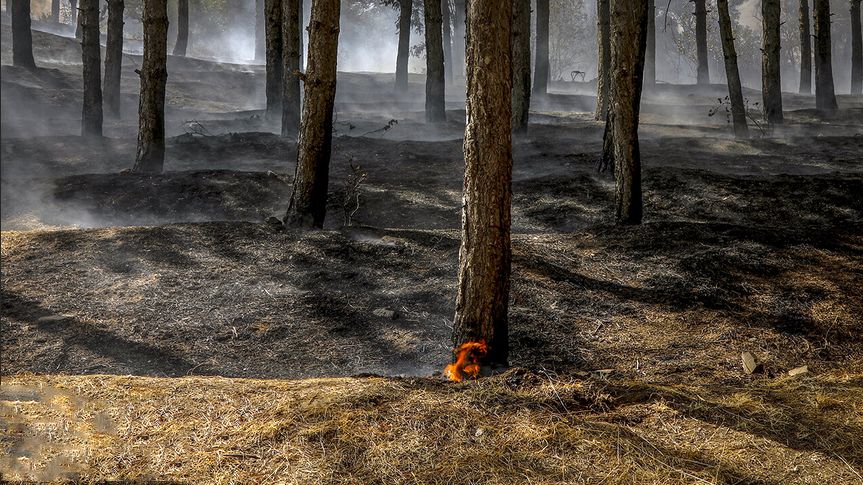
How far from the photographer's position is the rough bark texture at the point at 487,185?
551 centimetres

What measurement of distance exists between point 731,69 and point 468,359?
1398 centimetres

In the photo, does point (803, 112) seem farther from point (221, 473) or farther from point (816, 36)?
point (221, 473)

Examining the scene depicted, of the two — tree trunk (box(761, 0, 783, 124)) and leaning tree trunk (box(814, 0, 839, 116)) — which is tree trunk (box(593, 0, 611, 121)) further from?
leaning tree trunk (box(814, 0, 839, 116))

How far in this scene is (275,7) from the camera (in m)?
17.4

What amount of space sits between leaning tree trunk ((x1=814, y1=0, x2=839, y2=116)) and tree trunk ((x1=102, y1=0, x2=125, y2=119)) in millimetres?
18028

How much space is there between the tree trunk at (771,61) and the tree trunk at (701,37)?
24.2ft

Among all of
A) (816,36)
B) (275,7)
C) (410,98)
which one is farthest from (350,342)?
(410,98)

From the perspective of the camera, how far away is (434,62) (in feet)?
65.0

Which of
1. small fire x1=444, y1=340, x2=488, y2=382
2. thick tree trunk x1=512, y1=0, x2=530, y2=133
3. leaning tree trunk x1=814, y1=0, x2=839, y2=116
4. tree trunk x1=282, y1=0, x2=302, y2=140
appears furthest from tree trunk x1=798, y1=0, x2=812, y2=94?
small fire x1=444, y1=340, x2=488, y2=382

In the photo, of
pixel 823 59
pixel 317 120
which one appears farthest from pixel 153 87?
pixel 823 59

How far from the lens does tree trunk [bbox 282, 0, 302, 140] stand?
→ 47.0 ft

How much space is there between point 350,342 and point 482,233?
2.06m

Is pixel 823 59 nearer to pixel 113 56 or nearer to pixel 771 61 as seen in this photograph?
pixel 771 61

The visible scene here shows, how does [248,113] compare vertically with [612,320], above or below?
above
